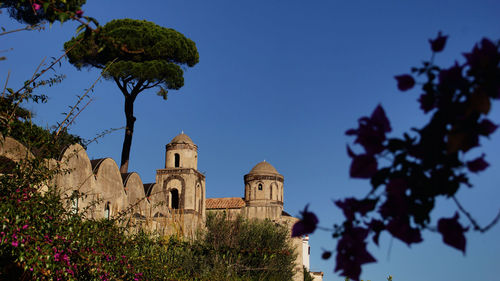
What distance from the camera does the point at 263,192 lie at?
31781mm

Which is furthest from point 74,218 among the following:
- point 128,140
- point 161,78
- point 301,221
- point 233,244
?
point 161,78

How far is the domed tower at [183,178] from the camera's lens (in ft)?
93.0

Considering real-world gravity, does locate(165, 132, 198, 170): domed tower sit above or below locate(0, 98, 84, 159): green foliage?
above

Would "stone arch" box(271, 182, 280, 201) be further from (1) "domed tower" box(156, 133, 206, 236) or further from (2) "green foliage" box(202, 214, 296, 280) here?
(2) "green foliage" box(202, 214, 296, 280)

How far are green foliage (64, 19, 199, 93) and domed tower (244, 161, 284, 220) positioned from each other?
25.8 feet

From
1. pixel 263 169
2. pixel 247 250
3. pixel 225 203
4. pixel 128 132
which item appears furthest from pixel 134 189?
pixel 225 203

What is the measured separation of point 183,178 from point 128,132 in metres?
4.81

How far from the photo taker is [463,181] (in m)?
1.31

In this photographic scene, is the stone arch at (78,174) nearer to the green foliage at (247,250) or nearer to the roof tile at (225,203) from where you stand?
the green foliage at (247,250)

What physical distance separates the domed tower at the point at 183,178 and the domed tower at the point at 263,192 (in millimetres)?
3575

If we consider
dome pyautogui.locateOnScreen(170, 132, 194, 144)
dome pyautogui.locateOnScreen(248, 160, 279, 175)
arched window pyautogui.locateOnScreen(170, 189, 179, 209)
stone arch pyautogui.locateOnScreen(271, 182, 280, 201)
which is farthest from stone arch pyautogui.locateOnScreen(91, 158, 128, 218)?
dome pyautogui.locateOnScreen(248, 160, 279, 175)

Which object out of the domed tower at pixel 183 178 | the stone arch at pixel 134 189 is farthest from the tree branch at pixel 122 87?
the stone arch at pixel 134 189

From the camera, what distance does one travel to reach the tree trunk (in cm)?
2495

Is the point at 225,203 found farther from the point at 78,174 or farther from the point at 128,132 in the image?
the point at 78,174
